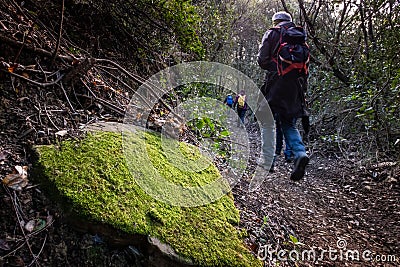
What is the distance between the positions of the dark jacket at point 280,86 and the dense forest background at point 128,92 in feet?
4.20

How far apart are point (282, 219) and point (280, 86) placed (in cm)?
176

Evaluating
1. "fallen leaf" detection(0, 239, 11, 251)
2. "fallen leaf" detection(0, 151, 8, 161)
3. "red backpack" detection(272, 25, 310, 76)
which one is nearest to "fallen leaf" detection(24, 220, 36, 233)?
"fallen leaf" detection(0, 239, 11, 251)

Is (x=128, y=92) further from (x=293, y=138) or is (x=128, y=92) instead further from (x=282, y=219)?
(x=282, y=219)

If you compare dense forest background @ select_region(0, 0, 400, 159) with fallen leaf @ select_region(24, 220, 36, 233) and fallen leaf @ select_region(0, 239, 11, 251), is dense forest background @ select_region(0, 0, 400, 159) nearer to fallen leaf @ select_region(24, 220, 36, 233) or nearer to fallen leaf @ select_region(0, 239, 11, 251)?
fallen leaf @ select_region(24, 220, 36, 233)

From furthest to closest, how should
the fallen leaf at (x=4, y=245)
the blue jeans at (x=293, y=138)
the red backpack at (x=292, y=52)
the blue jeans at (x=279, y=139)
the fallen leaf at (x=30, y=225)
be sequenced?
1. the blue jeans at (x=279, y=139)
2. the blue jeans at (x=293, y=138)
3. the red backpack at (x=292, y=52)
4. the fallen leaf at (x=30, y=225)
5. the fallen leaf at (x=4, y=245)

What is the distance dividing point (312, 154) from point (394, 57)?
3709 mm

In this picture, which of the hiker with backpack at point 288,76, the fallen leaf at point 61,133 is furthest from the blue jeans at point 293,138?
the fallen leaf at point 61,133

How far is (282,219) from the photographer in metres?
3.19

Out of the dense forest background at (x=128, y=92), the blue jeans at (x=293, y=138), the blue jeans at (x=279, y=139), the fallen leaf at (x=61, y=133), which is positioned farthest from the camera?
the blue jeans at (x=279, y=139)

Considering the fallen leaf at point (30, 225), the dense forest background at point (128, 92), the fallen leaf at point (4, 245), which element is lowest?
the fallen leaf at point (4, 245)

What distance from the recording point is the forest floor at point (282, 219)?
58.5 inches

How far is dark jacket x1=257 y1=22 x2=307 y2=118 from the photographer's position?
344 centimetres

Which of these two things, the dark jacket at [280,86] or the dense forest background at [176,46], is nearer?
the dense forest background at [176,46]

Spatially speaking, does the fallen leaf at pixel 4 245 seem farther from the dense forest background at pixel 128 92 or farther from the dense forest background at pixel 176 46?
the dense forest background at pixel 176 46
